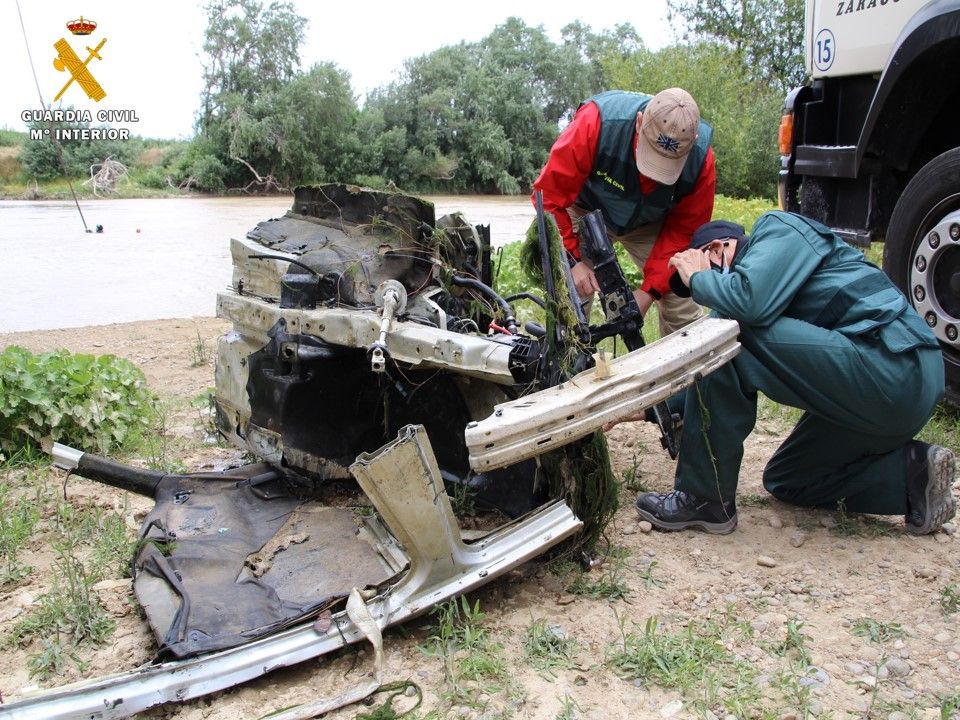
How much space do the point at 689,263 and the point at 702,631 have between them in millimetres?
1384

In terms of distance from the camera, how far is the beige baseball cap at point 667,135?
3.77 metres

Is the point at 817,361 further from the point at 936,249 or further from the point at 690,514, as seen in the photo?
the point at 936,249

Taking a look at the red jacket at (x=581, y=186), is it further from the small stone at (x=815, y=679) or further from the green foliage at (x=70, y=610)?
the green foliage at (x=70, y=610)

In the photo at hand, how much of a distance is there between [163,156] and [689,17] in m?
20.9

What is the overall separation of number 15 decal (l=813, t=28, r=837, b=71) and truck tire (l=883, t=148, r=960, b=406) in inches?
43.5

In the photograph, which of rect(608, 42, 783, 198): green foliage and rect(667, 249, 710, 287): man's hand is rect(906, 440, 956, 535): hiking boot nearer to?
rect(667, 249, 710, 287): man's hand

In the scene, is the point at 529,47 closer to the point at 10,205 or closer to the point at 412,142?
the point at 412,142

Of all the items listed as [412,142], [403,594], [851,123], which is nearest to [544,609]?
[403,594]

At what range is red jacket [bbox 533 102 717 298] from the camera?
4090 millimetres

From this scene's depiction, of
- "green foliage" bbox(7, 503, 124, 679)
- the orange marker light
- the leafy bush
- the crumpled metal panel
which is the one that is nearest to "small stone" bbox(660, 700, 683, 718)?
the crumpled metal panel

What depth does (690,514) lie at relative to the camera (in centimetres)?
347

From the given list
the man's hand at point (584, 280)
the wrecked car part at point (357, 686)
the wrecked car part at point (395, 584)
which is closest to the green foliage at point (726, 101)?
the man's hand at point (584, 280)

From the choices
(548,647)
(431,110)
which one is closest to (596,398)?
(548,647)

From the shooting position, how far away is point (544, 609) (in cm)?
293
